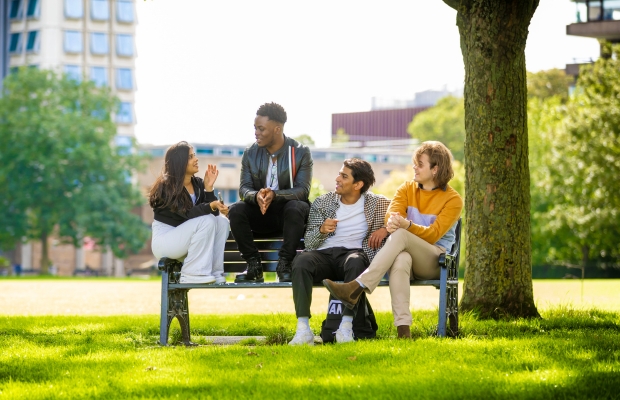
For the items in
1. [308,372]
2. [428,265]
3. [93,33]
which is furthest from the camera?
[93,33]

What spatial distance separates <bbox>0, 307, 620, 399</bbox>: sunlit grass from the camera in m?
6.14

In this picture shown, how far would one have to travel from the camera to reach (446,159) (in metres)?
8.70

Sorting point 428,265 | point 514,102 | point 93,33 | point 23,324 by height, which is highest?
point 93,33

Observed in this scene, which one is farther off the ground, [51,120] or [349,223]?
[51,120]

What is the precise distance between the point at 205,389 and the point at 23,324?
602cm

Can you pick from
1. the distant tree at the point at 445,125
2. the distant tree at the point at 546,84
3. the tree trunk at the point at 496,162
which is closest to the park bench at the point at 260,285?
the tree trunk at the point at 496,162

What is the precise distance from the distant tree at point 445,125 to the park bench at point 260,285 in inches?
2975

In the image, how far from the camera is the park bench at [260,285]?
837 cm

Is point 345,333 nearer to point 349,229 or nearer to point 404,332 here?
point 404,332

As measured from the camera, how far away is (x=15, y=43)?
8656 centimetres

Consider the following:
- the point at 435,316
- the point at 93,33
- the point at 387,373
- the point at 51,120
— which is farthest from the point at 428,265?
the point at 93,33

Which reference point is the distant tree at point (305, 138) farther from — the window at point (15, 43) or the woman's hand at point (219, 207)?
the woman's hand at point (219, 207)

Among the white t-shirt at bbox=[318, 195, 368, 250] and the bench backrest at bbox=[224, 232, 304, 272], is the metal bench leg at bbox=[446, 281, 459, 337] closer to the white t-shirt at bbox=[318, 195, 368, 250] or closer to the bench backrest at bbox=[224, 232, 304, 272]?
the white t-shirt at bbox=[318, 195, 368, 250]

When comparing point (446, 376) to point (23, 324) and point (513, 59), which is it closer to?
point (513, 59)
